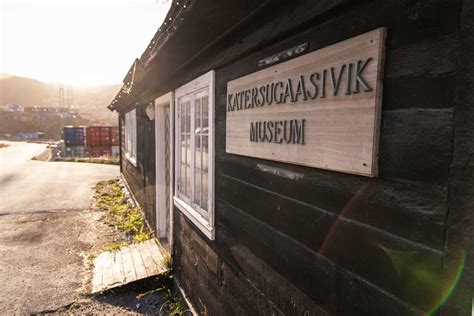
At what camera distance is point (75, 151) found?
29.2m

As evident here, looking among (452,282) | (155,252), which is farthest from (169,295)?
(452,282)

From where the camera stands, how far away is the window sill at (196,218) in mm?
3141

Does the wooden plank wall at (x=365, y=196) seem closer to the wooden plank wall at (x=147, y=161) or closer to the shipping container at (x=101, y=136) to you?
the wooden plank wall at (x=147, y=161)

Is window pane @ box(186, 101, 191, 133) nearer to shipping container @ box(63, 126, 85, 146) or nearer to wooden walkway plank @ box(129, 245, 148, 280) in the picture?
wooden walkway plank @ box(129, 245, 148, 280)

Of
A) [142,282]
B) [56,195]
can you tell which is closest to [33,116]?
[56,195]

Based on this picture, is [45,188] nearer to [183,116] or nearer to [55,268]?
[55,268]

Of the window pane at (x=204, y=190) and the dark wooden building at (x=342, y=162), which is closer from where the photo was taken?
the dark wooden building at (x=342, y=162)

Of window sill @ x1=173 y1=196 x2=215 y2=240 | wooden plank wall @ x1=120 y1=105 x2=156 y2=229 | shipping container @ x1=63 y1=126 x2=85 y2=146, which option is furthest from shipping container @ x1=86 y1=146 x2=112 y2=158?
window sill @ x1=173 y1=196 x2=215 y2=240

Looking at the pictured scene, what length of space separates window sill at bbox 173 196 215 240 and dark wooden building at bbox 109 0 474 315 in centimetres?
7

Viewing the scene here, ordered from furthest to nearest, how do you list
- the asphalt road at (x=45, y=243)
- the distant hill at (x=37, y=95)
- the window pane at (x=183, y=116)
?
the distant hill at (x=37, y=95), the asphalt road at (x=45, y=243), the window pane at (x=183, y=116)

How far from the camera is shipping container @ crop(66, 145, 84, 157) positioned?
29.1 metres

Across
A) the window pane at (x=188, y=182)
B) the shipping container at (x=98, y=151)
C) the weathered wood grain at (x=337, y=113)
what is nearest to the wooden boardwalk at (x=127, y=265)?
the window pane at (x=188, y=182)

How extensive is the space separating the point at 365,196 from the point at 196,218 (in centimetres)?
240

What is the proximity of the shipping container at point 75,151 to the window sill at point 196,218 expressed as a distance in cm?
2797
